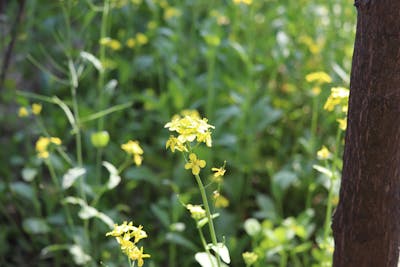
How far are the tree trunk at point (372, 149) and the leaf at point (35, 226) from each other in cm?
110

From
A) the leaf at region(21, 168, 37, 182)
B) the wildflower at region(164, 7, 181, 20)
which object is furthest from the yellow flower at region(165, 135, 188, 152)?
the wildflower at region(164, 7, 181, 20)

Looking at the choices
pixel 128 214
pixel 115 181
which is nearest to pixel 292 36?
pixel 128 214

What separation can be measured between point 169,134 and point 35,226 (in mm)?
621

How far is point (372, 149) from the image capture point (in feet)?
4.22

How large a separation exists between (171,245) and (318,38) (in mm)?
1218

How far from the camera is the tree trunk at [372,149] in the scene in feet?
4.05

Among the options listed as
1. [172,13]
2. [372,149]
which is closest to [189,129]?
[372,149]

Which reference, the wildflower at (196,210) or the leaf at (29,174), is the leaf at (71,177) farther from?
the wildflower at (196,210)

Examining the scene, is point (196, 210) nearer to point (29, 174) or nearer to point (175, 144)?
point (175, 144)

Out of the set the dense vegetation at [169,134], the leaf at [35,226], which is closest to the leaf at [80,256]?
the dense vegetation at [169,134]

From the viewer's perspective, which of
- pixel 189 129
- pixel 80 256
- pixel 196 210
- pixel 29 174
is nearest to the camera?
pixel 189 129

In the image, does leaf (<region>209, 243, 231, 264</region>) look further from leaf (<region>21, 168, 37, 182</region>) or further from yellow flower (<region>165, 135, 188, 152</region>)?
leaf (<region>21, 168, 37, 182</region>)

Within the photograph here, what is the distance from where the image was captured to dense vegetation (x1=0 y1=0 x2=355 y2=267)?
218 cm

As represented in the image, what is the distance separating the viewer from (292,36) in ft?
9.25
